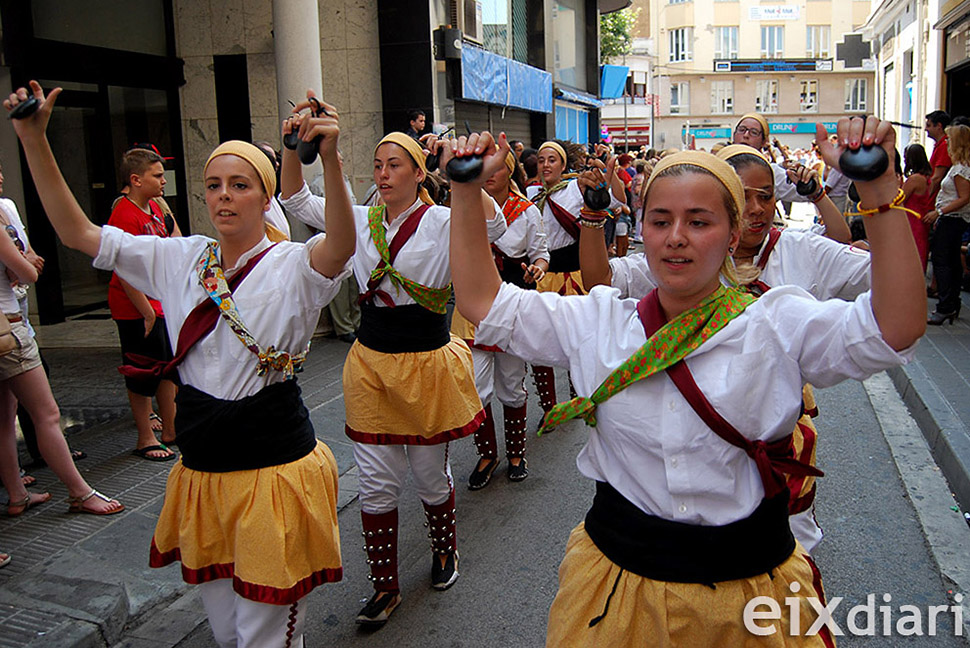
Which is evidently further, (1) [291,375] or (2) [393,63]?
(2) [393,63]

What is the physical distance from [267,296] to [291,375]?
0.98 feet

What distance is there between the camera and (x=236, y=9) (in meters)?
11.4

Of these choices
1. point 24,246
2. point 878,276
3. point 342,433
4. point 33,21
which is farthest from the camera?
point 33,21

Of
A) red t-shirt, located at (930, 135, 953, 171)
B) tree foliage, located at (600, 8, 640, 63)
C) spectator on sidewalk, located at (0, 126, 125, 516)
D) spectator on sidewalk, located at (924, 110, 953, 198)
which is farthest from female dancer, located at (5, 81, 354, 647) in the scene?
tree foliage, located at (600, 8, 640, 63)

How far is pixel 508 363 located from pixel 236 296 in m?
3.30

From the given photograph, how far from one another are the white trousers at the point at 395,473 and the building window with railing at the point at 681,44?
6062 cm

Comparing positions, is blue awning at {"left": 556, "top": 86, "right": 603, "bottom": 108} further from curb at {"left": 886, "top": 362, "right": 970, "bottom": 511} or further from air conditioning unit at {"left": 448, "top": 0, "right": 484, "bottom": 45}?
curb at {"left": 886, "top": 362, "right": 970, "bottom": 511}

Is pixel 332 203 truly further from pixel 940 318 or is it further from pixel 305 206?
pixel 940 318

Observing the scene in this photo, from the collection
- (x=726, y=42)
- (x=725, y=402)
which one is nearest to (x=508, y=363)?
(x=725, y=402)

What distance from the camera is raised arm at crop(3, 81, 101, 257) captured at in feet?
8.63

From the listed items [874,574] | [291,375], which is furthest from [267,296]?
[874,574]

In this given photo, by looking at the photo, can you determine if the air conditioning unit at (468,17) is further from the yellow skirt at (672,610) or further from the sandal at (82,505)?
the yellow skirt at (672,610)

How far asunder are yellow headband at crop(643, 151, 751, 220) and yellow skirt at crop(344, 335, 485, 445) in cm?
218

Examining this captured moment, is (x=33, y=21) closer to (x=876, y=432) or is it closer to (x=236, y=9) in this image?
(x=236, y=9)
